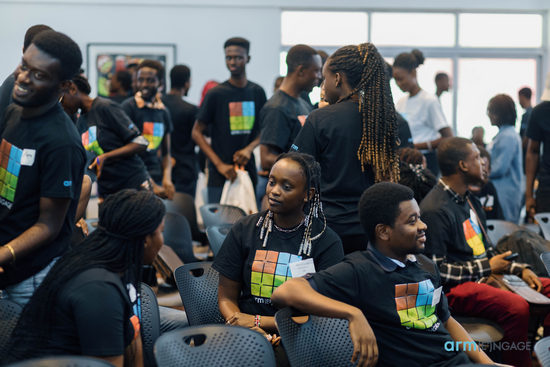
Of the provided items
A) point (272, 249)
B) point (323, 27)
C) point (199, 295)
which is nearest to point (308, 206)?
point (272, 249)

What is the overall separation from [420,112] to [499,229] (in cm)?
154

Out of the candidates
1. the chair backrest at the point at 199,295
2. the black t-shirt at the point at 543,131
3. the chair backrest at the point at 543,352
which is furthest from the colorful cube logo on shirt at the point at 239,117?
the chair backrest at the point at 543,352

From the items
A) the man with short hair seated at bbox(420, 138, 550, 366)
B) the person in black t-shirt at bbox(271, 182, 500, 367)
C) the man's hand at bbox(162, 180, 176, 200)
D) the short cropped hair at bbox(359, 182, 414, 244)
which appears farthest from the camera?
the man's hand at bbox(162, 180, 176, 200)

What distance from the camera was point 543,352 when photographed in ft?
6.97

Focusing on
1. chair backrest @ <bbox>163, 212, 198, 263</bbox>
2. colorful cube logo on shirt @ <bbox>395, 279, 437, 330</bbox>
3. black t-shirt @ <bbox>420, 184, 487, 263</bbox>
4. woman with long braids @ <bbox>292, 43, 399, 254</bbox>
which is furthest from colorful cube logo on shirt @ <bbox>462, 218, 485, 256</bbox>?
chair backrest @ <bbox>163, 212, 198, 263</bbox>

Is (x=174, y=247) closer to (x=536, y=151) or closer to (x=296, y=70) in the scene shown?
(x=296, y=70)

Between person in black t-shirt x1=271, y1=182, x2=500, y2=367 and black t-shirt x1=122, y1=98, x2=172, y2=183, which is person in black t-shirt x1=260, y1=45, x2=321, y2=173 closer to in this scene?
person in black t-shirt x1=271, y1=182, x2=500, y2=367

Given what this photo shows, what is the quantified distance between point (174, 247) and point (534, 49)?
850 cm

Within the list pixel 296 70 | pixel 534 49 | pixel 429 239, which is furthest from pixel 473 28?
pixel 429 239

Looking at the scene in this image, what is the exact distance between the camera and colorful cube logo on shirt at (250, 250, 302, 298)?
2660mm

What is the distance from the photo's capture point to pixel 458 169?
3.49m

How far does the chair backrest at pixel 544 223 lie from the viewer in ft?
14.0

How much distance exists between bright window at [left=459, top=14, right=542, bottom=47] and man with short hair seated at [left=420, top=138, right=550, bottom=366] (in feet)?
25.5

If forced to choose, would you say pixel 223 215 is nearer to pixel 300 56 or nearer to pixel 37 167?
pixel 300 56
